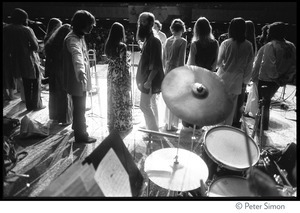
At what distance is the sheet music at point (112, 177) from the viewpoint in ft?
5.09

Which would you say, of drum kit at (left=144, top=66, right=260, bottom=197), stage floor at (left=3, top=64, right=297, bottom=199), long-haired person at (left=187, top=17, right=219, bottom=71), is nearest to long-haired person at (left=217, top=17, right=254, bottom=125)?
long-haired person at (left=187, top=17, right=219, bottom=71)

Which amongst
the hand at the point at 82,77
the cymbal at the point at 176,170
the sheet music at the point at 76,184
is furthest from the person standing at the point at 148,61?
the sheet music at the point at 76,184

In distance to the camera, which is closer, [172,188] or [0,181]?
[172,188]

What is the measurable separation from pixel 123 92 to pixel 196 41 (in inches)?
57.4

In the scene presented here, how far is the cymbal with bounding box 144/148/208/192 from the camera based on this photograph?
1896 millimetres

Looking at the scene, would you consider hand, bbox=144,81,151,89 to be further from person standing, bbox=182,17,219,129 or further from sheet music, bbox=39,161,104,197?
sheet music, bbox=39,161,104,197

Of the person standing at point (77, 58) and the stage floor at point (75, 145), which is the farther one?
the person standing at point (77, 58)

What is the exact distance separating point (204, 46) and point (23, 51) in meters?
3.36

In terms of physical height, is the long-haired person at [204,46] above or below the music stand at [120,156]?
above

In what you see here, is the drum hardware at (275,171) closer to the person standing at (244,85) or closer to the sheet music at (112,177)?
the sheet music at (112,177)

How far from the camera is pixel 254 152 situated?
2266mm

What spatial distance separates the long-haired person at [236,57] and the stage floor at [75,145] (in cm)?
103

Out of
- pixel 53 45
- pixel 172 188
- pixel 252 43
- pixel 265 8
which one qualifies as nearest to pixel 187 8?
pixel 265 8

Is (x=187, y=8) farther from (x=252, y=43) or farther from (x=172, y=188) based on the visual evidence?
(x=172, y=188)
